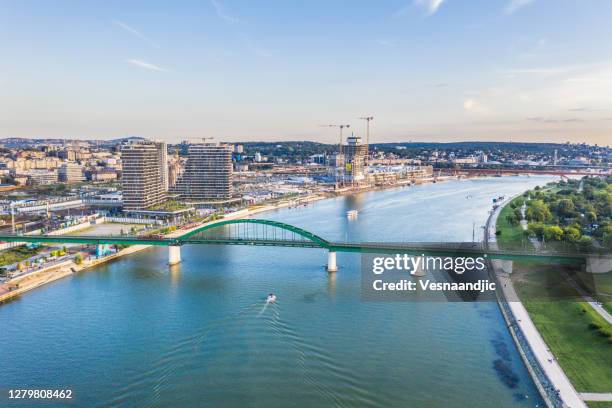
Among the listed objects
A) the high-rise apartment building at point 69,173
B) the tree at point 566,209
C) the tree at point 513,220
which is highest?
the high-rise apartment building at point 69,173

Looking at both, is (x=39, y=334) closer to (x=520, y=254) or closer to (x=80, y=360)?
(x=80, y=360)

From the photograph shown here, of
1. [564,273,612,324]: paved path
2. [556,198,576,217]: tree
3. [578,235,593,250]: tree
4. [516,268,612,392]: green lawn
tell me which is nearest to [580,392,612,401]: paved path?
[516,268,612,392]: green lawn

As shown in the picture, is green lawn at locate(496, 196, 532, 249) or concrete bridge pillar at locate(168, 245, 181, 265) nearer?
concrete bridge pillar at locate(168, 245, 181, 265)

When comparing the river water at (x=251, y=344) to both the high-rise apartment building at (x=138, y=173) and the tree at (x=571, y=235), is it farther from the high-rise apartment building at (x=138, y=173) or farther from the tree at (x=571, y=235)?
the high-rise apartment building at (x=138, y=173)

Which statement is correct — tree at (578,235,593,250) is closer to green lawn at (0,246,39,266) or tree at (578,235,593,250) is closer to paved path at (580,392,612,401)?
paved path at (580,392,612,401)

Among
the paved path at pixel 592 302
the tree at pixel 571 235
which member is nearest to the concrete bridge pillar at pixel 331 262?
the paved path at pixel 592 302

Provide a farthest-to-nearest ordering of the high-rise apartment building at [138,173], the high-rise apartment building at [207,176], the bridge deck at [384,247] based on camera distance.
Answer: the high-rise apartment building at [207,176] → the high-rise apartment building at [138,173] → the bridge deck at [384,247]
